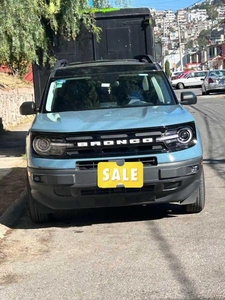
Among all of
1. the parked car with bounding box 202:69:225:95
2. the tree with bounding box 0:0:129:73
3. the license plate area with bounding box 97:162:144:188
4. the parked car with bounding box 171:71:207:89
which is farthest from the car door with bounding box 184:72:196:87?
the license plate area with bounding box 97:162:144:188

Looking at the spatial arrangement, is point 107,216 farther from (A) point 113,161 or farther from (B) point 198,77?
(B) point 198,77

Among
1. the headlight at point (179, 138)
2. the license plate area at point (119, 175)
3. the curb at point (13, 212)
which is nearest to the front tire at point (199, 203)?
the headlight at point (179, 138)

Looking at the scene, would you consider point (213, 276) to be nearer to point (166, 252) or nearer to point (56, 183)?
point (166, 252)

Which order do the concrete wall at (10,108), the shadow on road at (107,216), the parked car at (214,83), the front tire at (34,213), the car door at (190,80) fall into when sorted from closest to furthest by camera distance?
the front tire at (34,213) < the shadow on road at (107,216) < the concrete wall at (10,108) < the parked car at (214,83) < the car door at (190,80)

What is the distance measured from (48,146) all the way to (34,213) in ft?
2.97

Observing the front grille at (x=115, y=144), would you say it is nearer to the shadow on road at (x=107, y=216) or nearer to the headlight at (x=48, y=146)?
the headlight at (x=48, y=146)

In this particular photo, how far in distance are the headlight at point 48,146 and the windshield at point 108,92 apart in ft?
3.41

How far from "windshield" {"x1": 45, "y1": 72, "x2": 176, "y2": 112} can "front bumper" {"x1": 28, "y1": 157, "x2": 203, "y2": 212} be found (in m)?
1.29

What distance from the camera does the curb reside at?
21.9 feet

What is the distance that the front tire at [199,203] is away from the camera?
6328mm

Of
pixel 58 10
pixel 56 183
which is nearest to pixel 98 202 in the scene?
pixel 56 183

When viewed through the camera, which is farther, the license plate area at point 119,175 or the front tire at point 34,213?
the front tire at point 34,213

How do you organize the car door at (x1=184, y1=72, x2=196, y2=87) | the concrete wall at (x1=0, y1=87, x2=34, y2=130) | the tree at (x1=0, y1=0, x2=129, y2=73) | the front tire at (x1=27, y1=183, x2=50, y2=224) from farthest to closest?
1. the car door at (x1=184, y1=72, x2=196, y2=87)
2. the concrete wall at (x1=0, y1=87, x2=34, y2=130)
3. the tree at (x1=0, y1=0, x2=129, y2=73)
4. the front tire at (x1=27, y1=183, x2=50, y2=224)

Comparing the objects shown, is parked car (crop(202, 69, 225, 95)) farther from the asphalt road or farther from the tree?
the asphalt road
